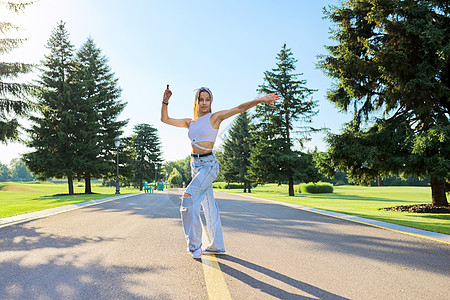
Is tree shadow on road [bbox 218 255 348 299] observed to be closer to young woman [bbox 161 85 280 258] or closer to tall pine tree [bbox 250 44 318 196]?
young woman [bbox 161 85 280 258]

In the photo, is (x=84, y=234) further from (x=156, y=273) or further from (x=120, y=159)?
(x=120, y=159)

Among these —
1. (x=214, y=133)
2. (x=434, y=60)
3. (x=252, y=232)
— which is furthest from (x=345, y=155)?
(x=214, y=133)

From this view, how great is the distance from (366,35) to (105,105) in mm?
27567

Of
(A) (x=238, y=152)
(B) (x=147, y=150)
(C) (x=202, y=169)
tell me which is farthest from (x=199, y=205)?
(B) (x=147, y=150)

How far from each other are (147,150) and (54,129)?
32.4 m

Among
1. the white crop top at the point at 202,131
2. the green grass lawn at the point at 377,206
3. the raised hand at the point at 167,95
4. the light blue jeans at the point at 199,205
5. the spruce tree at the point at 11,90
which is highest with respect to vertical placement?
the spruce tree at the point at 11,90

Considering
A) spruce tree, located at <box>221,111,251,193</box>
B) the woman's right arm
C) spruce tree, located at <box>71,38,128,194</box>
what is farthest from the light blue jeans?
spruce tree, located at <box>221,111,251,193</box>

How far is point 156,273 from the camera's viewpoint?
3092 mm

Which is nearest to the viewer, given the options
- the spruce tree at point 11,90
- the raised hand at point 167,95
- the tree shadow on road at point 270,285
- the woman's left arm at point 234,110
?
the tree shadow on road at point 270,285

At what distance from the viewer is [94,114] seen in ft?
90.0

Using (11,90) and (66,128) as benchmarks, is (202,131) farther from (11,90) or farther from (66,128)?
(66,128)

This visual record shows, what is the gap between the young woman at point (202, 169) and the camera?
3748mm

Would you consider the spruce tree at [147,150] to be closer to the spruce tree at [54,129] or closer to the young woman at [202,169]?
the spruce tree at [54,129]

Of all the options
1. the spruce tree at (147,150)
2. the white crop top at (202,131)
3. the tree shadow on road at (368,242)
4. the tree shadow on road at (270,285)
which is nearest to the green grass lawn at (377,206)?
the tree shadow on road at (368,242)
